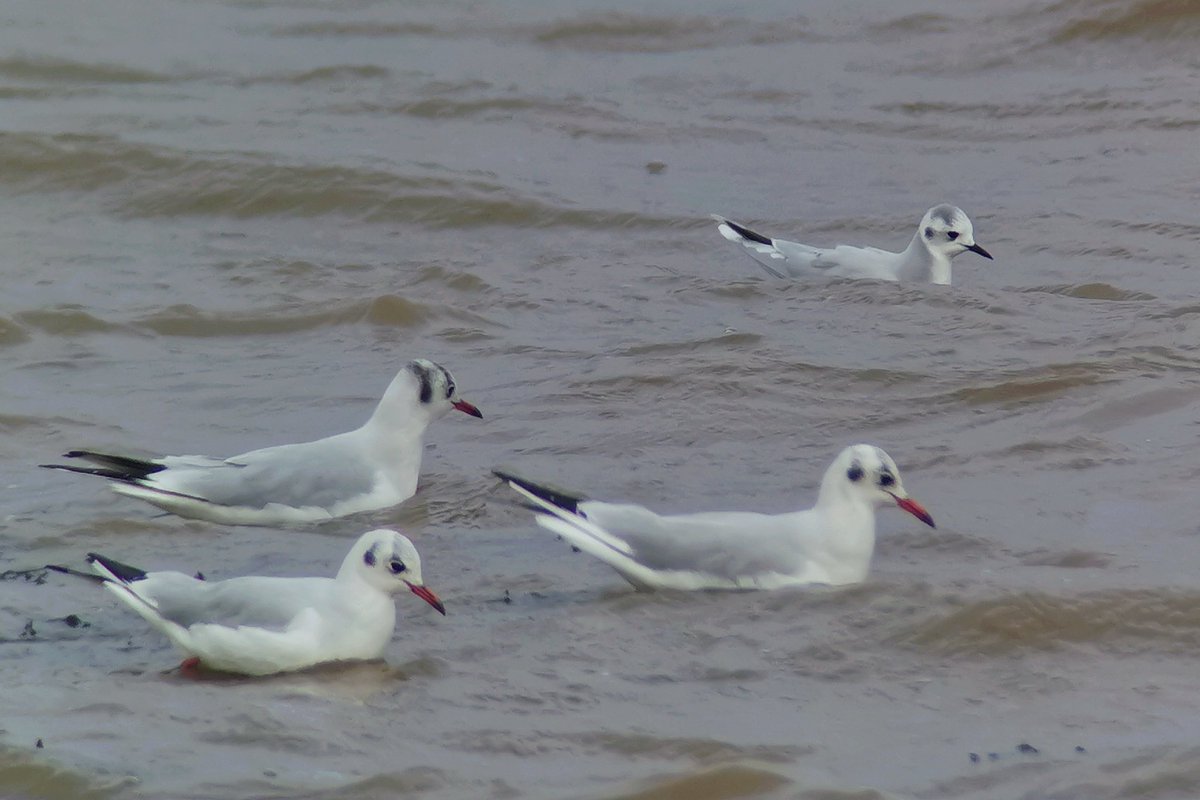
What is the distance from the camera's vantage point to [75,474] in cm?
808

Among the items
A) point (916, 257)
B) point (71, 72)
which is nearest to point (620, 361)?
point (916, 257)

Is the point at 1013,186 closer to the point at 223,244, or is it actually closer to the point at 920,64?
the point at 920,64

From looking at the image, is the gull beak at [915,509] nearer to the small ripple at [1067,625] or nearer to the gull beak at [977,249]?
the small ripple at [1067,625]

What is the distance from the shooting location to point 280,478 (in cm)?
778

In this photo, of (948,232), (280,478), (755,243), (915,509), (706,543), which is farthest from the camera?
(755,243)

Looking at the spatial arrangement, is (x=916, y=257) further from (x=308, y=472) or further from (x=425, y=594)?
(x=425, y=594)

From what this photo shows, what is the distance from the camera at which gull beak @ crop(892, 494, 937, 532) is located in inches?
264

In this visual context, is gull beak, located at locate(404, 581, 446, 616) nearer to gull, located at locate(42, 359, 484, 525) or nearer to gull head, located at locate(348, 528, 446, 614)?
gull head, located at locate(348, 528, 446, 614)

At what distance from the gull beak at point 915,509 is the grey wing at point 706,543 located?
1.39 ft

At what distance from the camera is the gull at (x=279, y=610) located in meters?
6.00

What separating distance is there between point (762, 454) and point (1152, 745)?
3354mm

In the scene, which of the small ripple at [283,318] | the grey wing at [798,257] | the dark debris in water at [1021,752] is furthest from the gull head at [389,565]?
the grey wing at [798,257]

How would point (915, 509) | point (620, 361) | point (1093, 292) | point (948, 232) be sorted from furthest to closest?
1. point (948, 232)
2. point (1093, 292)
3. point (620, 361)
4. point (915, 509)

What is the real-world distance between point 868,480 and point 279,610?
2116 mm
